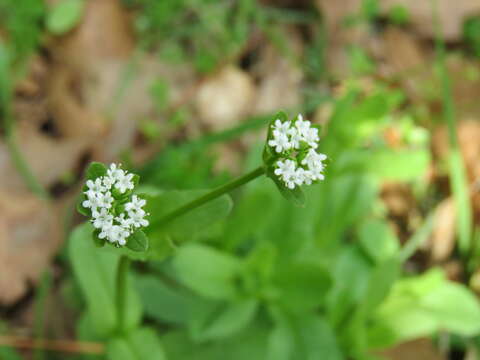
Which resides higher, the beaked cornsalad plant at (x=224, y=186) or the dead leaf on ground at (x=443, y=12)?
the dead leaf on ground at (x=443, y=12)

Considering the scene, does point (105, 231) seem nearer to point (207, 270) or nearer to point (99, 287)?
point (99, 287)

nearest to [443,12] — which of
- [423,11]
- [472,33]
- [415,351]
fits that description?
[423,11]

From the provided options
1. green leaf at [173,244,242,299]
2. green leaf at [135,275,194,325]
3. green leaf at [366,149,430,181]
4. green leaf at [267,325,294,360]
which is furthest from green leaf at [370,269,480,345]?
green leaf at [135,275,194,325]

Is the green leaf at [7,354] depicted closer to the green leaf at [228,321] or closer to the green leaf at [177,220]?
the green leaf at [228,321]

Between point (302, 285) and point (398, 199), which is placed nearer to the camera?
point (302, 285)

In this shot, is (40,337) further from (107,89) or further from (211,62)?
(211,62)

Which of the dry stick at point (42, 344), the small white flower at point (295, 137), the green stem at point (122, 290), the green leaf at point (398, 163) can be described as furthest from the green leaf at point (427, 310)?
the small white flower at point (295, 137)
